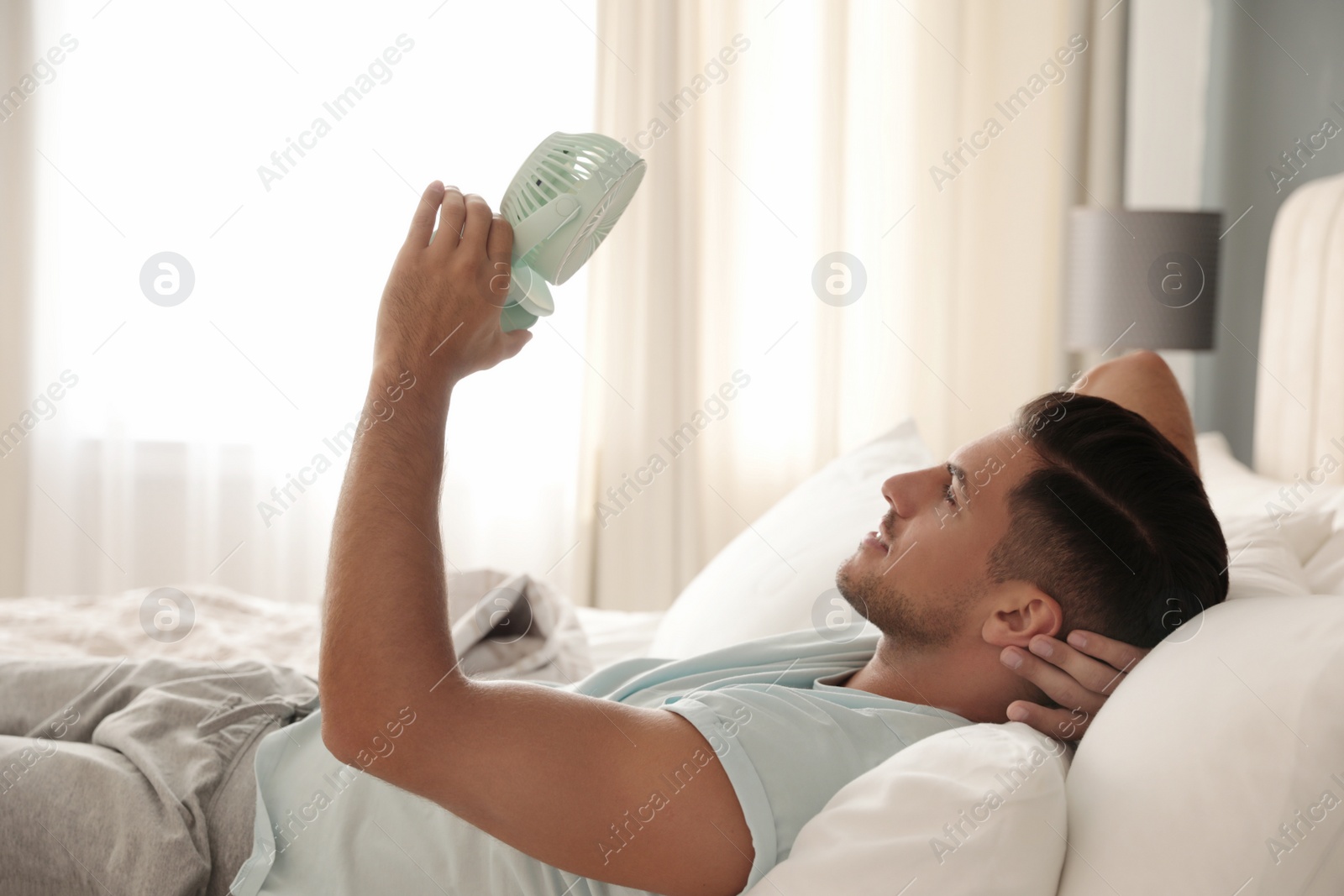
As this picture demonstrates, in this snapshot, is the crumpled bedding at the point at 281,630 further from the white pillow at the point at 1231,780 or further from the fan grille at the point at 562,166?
the white pillow at the point at 1231,780

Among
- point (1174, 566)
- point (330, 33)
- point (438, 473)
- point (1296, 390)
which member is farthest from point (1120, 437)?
point (330, 33)

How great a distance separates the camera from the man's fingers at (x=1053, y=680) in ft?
3.10

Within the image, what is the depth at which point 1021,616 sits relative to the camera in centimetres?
98

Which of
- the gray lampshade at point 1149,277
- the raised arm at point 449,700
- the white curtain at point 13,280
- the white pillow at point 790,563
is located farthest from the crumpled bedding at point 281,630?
the white curtain at point 13,280

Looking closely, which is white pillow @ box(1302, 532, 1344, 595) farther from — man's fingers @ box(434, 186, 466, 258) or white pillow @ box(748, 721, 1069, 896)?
man's fingers @ box(434, 186, 466, 258)

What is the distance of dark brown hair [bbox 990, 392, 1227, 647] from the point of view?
37.5 inches

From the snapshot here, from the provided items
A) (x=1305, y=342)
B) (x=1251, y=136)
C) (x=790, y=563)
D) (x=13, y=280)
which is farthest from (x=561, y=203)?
(x=13, y=280)

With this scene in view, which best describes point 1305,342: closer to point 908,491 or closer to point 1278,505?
point 1278,505

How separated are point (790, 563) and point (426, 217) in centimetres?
78

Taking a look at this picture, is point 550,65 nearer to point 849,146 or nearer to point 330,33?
point 330,33

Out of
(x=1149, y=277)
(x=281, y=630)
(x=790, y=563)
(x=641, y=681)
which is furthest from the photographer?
(x=1149, y=277)

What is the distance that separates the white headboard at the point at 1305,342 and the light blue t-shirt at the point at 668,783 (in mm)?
1020

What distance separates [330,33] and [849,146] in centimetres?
157

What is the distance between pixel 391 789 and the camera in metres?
1.03
